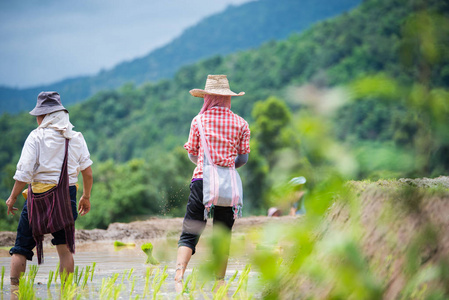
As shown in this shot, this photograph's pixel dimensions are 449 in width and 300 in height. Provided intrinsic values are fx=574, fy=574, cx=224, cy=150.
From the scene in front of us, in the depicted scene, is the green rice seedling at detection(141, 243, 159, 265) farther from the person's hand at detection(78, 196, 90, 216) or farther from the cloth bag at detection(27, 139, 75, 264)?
the cloth bag at detection(27, 139, 75, 264)

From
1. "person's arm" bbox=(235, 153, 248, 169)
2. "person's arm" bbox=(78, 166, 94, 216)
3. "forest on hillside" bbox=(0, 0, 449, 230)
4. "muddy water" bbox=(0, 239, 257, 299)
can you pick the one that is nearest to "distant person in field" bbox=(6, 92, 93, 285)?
"person's arm" bbox=(78, 166, 94, 216)

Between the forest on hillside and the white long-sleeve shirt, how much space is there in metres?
1.98

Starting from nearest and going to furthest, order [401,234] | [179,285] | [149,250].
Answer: [401,234] < [179,285] < [149,250]

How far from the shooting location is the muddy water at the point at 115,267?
3783 mm

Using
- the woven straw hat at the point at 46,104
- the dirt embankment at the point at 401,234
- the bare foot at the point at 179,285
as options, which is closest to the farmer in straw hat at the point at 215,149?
the bare foot at the point at 179,285

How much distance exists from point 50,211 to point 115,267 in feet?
5.29

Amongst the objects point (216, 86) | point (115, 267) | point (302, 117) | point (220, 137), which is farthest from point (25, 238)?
point (302, 117)

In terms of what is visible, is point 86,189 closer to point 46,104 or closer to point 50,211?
point 50,211

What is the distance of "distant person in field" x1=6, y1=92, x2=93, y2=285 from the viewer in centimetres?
437

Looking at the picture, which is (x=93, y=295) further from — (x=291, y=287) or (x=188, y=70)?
(x=188, y=70)

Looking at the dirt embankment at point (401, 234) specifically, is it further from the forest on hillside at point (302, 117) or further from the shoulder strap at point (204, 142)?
the shoulder strap at point (204, 142)

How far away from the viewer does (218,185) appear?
4254 mm

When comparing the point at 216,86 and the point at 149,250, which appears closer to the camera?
the point at 216,86

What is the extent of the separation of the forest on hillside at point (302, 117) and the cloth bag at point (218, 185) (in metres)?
1.04
